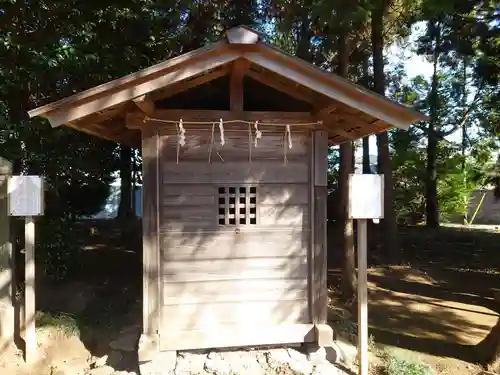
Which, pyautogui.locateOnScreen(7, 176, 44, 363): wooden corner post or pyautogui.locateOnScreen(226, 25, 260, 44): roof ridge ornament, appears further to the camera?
pyautogui.locateOnScreen(7, 176, 44, 363): wooden corner post

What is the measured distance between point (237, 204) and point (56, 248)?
4523 millimetres

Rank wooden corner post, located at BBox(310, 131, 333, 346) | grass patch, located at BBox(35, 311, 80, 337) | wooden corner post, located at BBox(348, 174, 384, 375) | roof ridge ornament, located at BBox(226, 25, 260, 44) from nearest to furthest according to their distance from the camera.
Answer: roof ridge ornament, located at BBox(226, 25, 260, 44)
wooden corner post, located at BBox(348, 174, 384, 375)
wooden corner post, located at BBox(310, 131, 333, 346)
grass patch, located at BBox(35, 311, 80, 337)

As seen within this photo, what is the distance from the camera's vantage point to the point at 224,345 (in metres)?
5.13

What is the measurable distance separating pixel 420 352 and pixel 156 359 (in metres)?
3.49

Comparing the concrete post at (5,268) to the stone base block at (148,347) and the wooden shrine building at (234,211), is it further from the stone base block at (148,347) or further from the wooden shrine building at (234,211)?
the stone base block at (148,347)

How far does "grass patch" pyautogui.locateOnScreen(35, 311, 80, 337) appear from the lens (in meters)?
6.10

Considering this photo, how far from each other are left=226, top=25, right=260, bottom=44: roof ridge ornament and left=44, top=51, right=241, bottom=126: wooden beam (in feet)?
0.58

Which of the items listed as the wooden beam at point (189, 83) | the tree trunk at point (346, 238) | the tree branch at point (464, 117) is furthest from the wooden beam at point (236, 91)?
the tree branch at point (464, 117)

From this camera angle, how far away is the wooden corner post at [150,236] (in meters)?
4.98

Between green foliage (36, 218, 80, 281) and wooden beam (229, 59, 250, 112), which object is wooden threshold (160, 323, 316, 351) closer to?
wooden beam (229, 59, 250, 112)

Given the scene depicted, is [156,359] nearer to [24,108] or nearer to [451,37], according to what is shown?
[24,108]

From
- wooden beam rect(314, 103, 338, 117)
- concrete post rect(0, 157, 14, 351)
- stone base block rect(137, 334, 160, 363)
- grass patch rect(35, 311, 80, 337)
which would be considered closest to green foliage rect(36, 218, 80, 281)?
grass patch rect(35, 311, 80, 337)

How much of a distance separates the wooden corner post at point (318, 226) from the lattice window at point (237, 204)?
743mm

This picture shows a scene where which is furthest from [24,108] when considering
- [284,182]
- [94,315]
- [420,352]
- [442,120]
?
[442,120]
